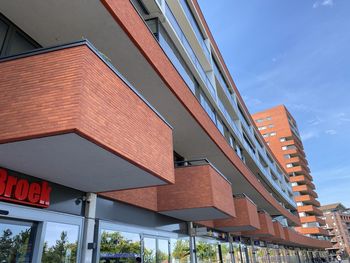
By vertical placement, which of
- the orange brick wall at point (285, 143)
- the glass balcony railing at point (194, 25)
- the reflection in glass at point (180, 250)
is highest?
the orange brick wall at point (285, 143)

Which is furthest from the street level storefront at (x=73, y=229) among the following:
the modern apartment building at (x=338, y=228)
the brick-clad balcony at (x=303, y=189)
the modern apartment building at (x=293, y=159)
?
the modern apartment building at (x=338, y=228)

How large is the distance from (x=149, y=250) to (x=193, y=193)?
2.61 meters

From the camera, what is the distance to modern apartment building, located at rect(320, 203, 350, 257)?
123 metres

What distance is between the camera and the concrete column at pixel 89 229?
8.12m

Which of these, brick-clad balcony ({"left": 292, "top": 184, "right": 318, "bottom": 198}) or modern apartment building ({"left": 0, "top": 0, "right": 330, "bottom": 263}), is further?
brick-clad balcony ({"left": 292, "top": 184, "right": 318, "bottom": 198})

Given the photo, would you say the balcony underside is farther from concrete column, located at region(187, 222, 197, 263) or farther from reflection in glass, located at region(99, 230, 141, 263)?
concrete column, located at region(187, 222, 197, 263)

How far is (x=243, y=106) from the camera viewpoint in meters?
28.7

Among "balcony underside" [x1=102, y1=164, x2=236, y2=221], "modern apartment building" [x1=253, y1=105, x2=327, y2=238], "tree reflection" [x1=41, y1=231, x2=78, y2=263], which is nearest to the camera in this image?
"tree reflection" [x1=41, y1=231, x2=78, y2=263]

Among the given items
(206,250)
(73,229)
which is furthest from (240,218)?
(73,229)

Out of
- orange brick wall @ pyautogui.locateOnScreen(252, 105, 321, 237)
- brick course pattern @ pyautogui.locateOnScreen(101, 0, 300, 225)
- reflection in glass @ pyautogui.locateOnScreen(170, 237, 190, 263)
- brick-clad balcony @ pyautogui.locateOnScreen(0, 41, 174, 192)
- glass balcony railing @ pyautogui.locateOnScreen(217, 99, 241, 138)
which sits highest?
orange brick wall @ pyautogui.locateOnScreen(252, 105, 321, 237)

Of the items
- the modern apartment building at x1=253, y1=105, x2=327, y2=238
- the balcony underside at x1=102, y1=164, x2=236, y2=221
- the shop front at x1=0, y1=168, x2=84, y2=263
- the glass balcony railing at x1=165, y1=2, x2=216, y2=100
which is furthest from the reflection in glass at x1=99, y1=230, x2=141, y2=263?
the modern apartment building at x1=253, y1=105, x2=327, y2=238

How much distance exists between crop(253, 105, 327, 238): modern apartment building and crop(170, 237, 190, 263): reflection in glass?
66.5m

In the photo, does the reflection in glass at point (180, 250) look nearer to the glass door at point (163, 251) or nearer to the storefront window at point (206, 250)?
the glass door at point (163, 251)

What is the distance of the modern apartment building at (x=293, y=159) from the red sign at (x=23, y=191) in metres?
75.9
